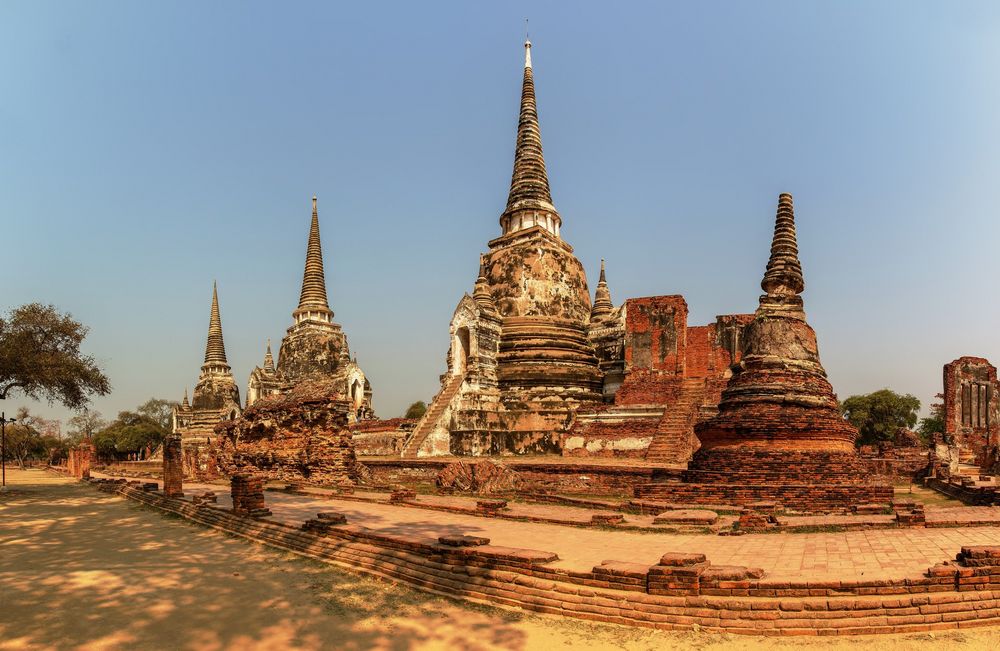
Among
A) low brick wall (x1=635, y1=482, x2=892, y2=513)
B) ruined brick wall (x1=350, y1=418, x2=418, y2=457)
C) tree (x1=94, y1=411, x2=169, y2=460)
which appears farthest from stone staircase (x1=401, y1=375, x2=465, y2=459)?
tree (x1=94, y1=411, x2=169, y2=460)

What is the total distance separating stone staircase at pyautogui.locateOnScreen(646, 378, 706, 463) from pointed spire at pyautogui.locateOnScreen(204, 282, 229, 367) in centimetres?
3886

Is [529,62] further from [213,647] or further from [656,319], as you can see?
[213,647]

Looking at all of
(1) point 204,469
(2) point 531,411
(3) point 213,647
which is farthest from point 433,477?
(3) point 213,647

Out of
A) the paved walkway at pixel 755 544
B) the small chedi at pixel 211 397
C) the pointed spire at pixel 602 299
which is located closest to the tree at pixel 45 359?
the paved walkway at pixel 755 544

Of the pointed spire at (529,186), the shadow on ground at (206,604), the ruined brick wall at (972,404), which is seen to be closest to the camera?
the shadow on ground at (206,604)

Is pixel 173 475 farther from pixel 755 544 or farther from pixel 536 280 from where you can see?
pixel 536 280

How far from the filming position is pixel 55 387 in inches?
765

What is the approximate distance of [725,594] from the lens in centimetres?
564

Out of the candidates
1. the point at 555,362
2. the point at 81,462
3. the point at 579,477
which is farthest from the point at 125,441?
the point at 579,477

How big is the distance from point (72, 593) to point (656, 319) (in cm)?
1928

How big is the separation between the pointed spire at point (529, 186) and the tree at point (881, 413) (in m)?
26.9

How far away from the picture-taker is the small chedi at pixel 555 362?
2084 cm

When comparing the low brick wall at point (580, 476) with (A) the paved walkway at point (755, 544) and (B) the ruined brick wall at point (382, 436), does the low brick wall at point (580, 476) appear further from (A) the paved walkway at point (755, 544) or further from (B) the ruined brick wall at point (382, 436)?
(B) the ruined brick wall at point (382, 436)

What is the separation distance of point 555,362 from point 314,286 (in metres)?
22.9
